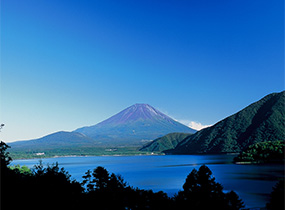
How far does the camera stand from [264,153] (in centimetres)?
7662

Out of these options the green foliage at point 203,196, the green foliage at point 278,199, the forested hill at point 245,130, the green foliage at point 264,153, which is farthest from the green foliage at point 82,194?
the forested hill at point 245,130

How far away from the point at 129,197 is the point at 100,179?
3.01 meters

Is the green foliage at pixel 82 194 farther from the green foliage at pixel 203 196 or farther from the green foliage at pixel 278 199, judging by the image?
the green foliage at pixel 278 199

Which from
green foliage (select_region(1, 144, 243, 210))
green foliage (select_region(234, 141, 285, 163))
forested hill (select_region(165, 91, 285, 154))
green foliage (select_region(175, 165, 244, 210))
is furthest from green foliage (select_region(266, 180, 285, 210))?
forested hill (select_region(165, 91, 285, 154))

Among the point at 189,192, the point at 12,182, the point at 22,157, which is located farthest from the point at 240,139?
the point at 12,182

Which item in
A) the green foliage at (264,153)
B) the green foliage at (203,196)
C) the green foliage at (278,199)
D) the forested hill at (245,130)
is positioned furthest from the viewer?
the forested hill at (245,130)

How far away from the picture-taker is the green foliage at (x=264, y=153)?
241 feet

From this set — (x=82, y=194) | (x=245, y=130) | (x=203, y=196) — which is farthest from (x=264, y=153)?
(x=245, y=130)

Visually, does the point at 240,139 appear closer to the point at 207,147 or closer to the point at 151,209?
the point at 207,147

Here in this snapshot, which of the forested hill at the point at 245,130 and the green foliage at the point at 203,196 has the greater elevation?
the forested hill at the point at 245,130

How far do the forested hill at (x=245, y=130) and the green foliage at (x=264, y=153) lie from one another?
168 feet

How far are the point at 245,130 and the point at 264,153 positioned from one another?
79728 millimetres

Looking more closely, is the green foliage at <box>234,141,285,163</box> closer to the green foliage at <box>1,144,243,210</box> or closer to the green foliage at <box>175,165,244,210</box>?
the green foliage at <box>175,165,244,210</box>

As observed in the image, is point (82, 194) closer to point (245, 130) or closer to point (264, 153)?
point (264, 153)
